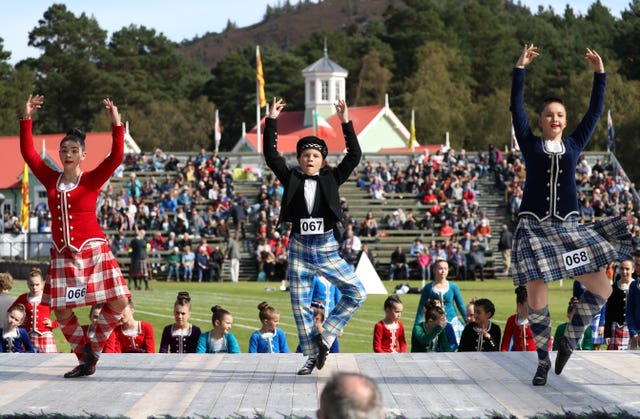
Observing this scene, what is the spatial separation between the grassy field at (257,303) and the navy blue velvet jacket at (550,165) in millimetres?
10924

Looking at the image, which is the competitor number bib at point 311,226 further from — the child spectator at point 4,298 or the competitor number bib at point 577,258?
the child spectator at point 4,298

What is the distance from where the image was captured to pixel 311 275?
10.8 m

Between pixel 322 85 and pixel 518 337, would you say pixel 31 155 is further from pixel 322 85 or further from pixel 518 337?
pixel 322 85

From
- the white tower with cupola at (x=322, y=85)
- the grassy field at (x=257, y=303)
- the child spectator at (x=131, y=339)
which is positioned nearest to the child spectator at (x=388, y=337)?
the child spectator at (x=131, y=339)

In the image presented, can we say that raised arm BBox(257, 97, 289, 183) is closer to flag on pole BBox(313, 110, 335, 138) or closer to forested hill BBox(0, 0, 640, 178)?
flag on pole BBox(313, 110, 335, 138)

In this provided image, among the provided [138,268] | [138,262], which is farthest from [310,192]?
[138,268]

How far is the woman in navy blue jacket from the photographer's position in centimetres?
1008

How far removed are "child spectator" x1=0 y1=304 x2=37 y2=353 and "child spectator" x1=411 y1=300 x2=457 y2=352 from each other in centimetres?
406

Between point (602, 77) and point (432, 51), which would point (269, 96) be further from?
point (602, 77)

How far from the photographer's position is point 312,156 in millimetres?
10758

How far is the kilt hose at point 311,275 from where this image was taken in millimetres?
10672

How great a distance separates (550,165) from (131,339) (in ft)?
17.6

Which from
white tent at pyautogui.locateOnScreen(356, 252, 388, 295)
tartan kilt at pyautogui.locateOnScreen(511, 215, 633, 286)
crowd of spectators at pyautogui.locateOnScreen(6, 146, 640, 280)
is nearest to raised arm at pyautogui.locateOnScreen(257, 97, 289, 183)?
tartan kilt at pyautogui.locateOnScreen(511, 215, 633, 286)

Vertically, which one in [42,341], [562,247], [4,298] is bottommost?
[42,341]
